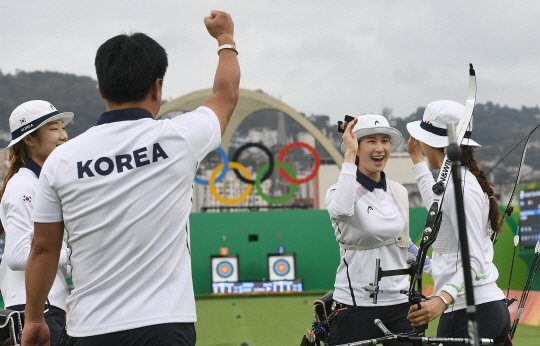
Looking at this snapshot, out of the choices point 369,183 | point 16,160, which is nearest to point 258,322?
point 369,183

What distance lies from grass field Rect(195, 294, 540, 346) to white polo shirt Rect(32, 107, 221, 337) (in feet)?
17.9

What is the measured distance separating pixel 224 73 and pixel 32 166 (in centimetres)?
125

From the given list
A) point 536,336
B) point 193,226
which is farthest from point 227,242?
point 536,336

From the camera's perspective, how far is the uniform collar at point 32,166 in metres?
2.50

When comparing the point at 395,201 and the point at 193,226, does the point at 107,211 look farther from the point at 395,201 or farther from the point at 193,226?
the point at 193,226

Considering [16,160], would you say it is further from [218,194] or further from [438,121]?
[218,194]

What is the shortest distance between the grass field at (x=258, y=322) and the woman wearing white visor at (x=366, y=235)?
13.6ft

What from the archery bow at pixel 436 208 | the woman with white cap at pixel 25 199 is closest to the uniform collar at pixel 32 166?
the woman with white cap at pixel 25 199

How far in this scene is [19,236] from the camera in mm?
2227

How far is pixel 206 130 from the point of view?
5.01ft

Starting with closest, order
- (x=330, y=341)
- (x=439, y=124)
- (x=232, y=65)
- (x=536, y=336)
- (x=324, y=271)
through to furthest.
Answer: (x=232, y=65), (x=439, y=124), (x=330, y=341), (x=536, y=336), (x=324, y=271)

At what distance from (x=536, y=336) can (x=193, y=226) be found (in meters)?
7.89

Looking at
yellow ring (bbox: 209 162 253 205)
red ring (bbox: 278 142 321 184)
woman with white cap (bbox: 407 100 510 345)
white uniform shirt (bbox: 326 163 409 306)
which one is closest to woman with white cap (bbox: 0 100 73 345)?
white uniform shirt (bbox: 326 163 409 306)

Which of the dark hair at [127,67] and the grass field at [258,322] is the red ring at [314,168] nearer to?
the grass field at [258,322]
